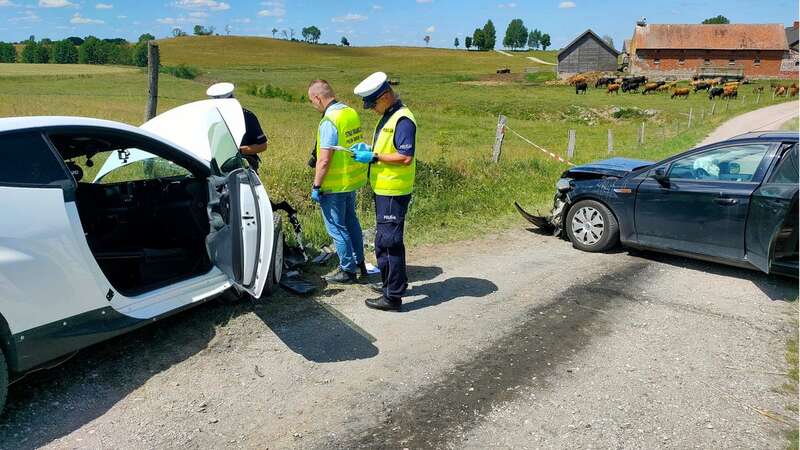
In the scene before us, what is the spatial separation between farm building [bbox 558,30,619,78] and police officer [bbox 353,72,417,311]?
75180 millimetres

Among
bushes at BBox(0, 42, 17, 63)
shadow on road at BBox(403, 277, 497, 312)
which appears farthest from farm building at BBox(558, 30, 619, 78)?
bushes at BBox(0, 42, 17, 63)

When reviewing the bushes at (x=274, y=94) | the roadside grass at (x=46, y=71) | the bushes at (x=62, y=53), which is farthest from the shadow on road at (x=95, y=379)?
the bushes at (x=62, y=53)

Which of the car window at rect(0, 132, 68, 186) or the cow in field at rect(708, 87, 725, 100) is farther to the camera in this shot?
the cow in field at rect(708, 87, 725, 100)

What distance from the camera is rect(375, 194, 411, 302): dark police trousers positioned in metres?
4.90

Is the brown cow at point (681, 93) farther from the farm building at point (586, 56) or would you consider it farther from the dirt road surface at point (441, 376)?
the dirt road surface at point (441, 376)

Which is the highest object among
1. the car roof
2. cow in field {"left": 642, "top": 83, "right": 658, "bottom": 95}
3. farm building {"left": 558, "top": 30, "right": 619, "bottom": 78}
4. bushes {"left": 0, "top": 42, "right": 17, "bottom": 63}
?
farm building {"left": 558, "top": 30, "right": 619, "bottom": 78}

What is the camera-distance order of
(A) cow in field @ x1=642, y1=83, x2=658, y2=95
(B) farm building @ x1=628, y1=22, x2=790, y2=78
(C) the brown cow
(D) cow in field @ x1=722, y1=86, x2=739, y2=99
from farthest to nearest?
(B) farm building @ x1=628, y1=22, x2=790, y2=78 → (A) cow in field @ x1=642, y1=83, x2=658, y2=95 → (C) the brown cow → (D) cow in field @ x1=722, y1=86, x2=739, y2=99

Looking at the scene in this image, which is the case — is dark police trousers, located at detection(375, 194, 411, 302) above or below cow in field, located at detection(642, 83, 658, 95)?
below

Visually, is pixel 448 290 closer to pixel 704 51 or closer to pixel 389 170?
pixel 389 170

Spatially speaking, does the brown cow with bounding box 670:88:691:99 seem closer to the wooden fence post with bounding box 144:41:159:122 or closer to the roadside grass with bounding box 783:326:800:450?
the wooden fence post with bounding box 144:41:159:122

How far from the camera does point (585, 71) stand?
2970 inches

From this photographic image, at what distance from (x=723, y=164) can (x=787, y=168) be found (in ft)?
1.98

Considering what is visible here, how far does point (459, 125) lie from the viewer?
29.3 metres

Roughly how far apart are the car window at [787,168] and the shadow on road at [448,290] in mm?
2857
